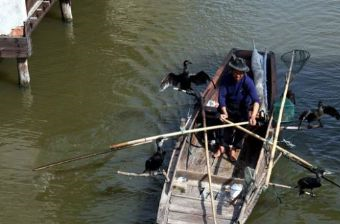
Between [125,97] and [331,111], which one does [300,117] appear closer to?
[331,111]

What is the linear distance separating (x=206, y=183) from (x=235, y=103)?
5.93ft

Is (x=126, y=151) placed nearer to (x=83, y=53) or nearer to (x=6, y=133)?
(x=6, y=133)

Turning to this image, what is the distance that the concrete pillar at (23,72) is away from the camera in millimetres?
13914

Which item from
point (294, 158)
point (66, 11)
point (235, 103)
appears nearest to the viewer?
point (294, 158)

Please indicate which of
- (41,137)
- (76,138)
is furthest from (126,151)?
(41,137)

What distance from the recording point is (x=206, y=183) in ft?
32.3

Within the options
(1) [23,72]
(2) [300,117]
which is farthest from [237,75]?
(1) [23,72]

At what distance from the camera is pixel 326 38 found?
17.6 metres

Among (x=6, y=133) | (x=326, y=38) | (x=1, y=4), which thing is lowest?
(x=6, y=133)

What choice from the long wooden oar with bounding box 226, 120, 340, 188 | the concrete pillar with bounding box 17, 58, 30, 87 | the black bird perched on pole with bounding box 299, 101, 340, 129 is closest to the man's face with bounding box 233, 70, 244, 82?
the long wooden oar with bounding box 226, 120, 340, 188

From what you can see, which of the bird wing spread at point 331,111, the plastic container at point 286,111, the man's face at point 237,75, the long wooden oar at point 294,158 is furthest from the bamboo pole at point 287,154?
the bird wing spread at point 331,111

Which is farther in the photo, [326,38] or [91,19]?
[91,19]

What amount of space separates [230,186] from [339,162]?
3214mm

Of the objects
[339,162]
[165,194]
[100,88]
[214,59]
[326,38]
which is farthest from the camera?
[326,38]
